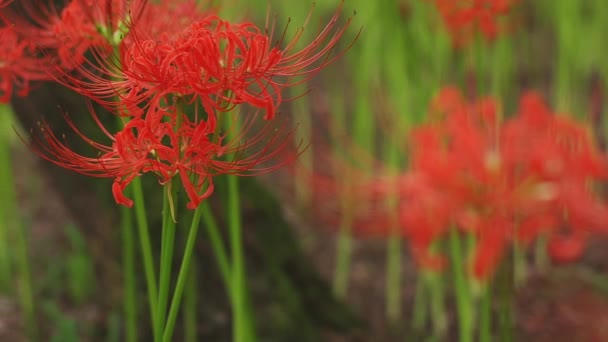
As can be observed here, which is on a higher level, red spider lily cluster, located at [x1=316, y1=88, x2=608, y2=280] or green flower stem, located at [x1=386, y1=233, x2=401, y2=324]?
red spider lily cluster, located at [x1=316, y1=88, x2=608, y2=280]

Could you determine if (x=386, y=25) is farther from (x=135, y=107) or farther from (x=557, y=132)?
(x=135, y=107)

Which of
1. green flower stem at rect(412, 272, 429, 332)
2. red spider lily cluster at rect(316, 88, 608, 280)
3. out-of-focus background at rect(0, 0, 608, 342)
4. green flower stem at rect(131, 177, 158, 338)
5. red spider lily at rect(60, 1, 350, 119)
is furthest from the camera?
green flower stem at rect(412, 272, 429, 332)

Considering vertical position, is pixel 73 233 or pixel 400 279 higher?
pixel 73 233

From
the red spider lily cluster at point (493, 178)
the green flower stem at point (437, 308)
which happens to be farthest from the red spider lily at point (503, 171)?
the green flower stem at point (437, 308)

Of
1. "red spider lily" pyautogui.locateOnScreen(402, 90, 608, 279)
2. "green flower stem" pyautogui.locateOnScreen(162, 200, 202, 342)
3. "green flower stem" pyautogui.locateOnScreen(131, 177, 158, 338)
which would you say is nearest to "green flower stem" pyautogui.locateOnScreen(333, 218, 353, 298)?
"red spider lily" pyautogui.locateOnScreen(402, 90, 608, 279)

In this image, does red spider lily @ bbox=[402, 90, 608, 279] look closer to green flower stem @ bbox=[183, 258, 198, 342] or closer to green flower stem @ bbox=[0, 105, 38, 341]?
→ green flower stem @ bbox=[183, 258, 198, 342]

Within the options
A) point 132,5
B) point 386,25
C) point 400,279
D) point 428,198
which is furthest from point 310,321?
point 132,5

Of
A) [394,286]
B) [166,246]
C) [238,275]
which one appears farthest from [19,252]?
[166,246]
